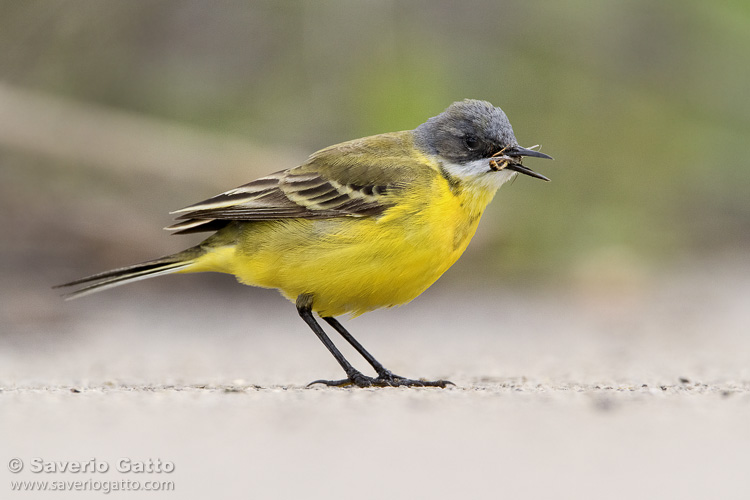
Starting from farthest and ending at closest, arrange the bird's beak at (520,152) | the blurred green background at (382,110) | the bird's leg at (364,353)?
the blurred green background at (382,110) → the bird's leg at (364,353) → the bird's beak at (520,152)

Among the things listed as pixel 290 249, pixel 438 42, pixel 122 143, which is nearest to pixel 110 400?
pixel 290 249

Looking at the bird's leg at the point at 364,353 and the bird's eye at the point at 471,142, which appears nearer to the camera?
the bird's eye at the point at 471,142

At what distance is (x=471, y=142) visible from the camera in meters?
7.14

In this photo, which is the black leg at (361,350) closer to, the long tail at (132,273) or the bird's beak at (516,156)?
the long tail at (132,273)

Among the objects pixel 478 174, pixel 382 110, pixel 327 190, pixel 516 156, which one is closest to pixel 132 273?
pixel 327 190

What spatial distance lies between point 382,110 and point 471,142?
638cm

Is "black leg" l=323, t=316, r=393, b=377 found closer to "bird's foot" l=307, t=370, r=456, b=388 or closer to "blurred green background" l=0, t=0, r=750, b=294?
"bird's foot" l=307, t=370, r=456, b=388

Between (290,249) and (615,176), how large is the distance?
10.7m

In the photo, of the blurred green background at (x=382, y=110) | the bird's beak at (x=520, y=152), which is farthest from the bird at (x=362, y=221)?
the blurred green background at (x=382, y=110)

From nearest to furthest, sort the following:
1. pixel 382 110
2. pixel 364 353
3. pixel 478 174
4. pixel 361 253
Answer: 1. pixel 361 253
2. pixel 478 174
3. pixel 364 353
4. pixel 382 110

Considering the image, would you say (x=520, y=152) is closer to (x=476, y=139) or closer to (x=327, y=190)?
(x=476, y=139)

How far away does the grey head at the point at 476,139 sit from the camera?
23.0ft

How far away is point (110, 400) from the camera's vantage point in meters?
5.44

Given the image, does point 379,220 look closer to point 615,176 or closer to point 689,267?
point 689,267
